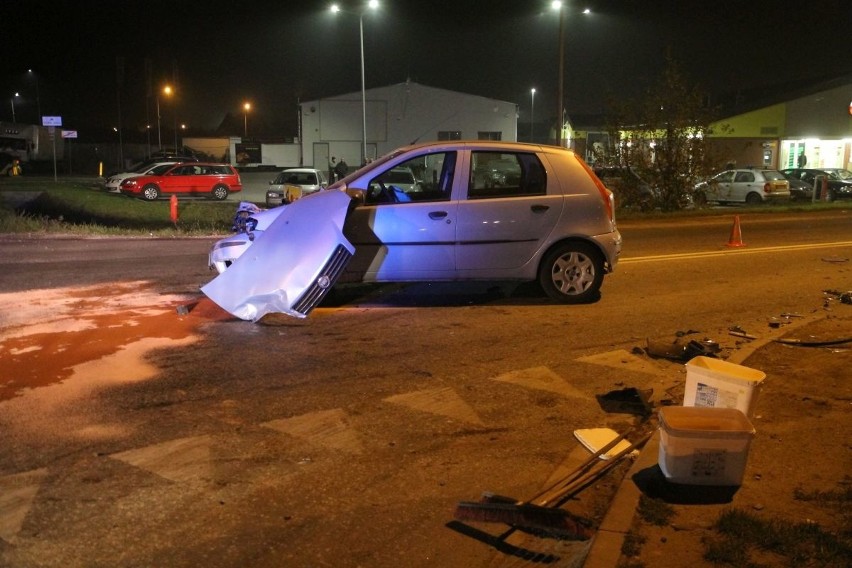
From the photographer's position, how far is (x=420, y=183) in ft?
29.8

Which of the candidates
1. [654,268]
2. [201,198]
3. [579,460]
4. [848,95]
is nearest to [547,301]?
[654,268]

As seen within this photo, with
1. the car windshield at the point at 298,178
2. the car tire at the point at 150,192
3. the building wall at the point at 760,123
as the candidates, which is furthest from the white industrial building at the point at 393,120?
the car windshield at the point at 298,178

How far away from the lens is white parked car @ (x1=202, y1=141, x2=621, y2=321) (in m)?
8.02

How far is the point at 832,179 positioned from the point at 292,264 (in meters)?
31.2

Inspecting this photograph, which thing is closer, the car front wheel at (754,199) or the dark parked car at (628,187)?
the dark parked car at (628,187)

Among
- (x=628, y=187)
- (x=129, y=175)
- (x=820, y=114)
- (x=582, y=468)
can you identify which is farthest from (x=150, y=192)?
(x=820, y=114)

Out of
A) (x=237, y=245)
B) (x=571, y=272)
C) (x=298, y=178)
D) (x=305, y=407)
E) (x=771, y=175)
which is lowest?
(x=305, y=407)

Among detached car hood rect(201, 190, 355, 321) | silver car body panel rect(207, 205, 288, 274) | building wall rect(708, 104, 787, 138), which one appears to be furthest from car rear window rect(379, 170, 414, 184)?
building wall rect(708, 104, 787, 138)

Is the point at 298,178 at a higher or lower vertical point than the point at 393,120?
lower

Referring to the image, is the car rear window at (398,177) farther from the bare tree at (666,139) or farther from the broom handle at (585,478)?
the bare tree at (666,139)

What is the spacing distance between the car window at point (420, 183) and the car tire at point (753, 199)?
2333 cm

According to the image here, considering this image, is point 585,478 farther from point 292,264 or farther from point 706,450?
point 292,264

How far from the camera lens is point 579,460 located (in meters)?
5.03

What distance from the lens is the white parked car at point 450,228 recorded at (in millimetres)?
8023
